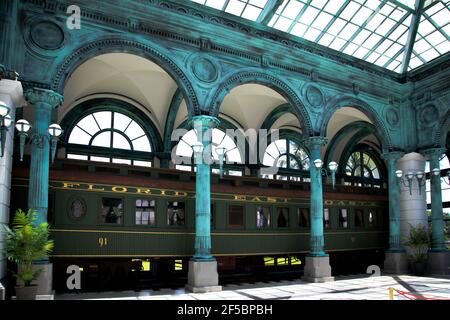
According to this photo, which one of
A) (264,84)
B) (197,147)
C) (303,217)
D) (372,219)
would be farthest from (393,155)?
(197,147)

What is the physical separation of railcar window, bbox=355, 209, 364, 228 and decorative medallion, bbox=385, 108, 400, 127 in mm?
4776

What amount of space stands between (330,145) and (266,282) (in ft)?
45.3

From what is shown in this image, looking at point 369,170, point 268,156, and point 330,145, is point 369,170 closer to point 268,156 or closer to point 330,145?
point 330,145

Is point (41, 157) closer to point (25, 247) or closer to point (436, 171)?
point (25, 247)

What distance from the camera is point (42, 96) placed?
11.9m

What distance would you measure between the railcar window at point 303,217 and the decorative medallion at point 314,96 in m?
4.83

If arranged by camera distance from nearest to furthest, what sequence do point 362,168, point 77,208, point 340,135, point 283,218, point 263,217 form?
point 77,208 < point 263,217 < point 283,218 < point 340,135 < point 362,168

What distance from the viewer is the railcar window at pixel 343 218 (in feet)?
65.7

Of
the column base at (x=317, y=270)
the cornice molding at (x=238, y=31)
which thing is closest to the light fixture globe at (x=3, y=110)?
the cornice molding at (x=238, y=31)

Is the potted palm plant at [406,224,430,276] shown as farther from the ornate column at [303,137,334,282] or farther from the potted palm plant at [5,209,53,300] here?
the potted palm plant at [5,209,53,300]

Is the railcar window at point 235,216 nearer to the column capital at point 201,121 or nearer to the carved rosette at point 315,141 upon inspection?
the column capital at point 201,121

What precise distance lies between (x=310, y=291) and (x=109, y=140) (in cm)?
1285

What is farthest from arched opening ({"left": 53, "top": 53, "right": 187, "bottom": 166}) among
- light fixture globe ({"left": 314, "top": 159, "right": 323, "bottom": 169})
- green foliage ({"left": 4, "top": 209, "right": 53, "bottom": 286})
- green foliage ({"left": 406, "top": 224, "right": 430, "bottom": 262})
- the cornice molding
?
green foliage ({"left": 406, "top": 224, "right": 430, "bottom": 262})
